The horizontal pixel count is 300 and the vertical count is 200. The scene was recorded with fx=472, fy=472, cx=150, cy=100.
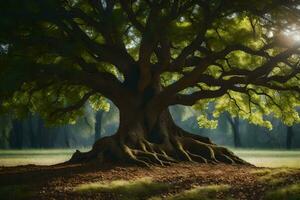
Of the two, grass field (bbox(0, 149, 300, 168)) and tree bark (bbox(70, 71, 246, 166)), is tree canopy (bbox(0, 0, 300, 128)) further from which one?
grass field (bbox(0, 149, 300, 168))

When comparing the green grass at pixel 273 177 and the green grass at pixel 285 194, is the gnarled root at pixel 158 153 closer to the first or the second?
the green grass at pixel 273 177

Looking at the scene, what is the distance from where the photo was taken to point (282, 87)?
84.3ft

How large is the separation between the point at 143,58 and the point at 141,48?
1.88ft

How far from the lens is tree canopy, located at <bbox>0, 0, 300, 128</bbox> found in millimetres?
18938

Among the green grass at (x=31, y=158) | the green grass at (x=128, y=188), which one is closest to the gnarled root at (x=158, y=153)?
the green grass at (x=128, y=188)

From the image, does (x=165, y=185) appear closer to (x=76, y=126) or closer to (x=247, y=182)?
(x=247, y=182)

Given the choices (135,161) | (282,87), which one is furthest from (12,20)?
(282,87)

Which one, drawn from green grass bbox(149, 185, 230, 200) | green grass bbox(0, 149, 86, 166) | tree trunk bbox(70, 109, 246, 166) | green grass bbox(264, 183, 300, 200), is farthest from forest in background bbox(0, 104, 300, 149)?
green grass bbox(264, 183, 300, 200)

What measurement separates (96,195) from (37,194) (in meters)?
1.94

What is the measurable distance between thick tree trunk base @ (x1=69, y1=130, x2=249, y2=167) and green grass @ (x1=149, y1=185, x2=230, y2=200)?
6.28 metres

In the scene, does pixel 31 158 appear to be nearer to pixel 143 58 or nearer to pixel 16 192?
pixel 143 58

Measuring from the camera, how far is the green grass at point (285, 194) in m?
13.7

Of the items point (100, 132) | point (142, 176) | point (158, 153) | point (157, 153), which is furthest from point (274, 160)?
point (100, 132)

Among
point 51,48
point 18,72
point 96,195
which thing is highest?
point 51,48
